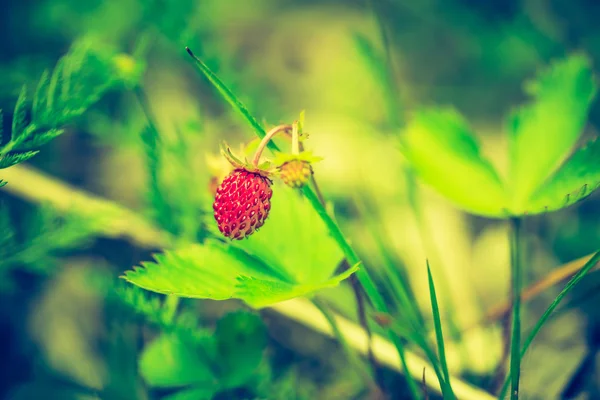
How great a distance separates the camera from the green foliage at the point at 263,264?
0.54m

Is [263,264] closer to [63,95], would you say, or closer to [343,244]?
[343,244]

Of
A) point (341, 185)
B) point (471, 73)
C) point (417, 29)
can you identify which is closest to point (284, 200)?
point (341, 185)

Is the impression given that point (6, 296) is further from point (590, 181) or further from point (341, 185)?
point (590, 181)

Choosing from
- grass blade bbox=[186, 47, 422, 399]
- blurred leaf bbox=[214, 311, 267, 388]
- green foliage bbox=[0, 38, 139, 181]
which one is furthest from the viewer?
blurred leaf bbox=[214, 311, 267, 388]

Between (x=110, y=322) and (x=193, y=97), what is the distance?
0.97 meters

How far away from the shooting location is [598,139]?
2.26 feet

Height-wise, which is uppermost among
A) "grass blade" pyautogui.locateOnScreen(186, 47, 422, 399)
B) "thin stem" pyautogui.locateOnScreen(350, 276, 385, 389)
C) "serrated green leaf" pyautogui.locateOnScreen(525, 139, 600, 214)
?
"serrated green leaf" pyautogui.locateOnScreen(525, 139, 600, 214)

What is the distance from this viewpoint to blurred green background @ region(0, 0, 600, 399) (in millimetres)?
928

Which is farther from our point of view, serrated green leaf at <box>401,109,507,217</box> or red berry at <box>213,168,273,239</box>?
serrated green leaf at <box>401,109,507,217</box>

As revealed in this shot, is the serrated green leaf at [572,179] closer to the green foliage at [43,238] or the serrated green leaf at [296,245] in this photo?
the serrated green leaf at [296,245]

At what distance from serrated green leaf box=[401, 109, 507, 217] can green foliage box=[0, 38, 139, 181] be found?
569 mm

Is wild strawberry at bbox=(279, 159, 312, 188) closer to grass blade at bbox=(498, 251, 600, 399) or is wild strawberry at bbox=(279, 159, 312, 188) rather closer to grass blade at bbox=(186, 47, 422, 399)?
grass blade at bbox=(186, 47, 422, 399)

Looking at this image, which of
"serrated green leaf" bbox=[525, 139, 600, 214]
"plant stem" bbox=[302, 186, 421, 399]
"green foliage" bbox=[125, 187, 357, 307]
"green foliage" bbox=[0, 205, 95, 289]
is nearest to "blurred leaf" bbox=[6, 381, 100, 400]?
"green foliage" bbox=[0, 205, 95, 289]

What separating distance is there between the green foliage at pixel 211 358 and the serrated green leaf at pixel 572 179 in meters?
0.48
